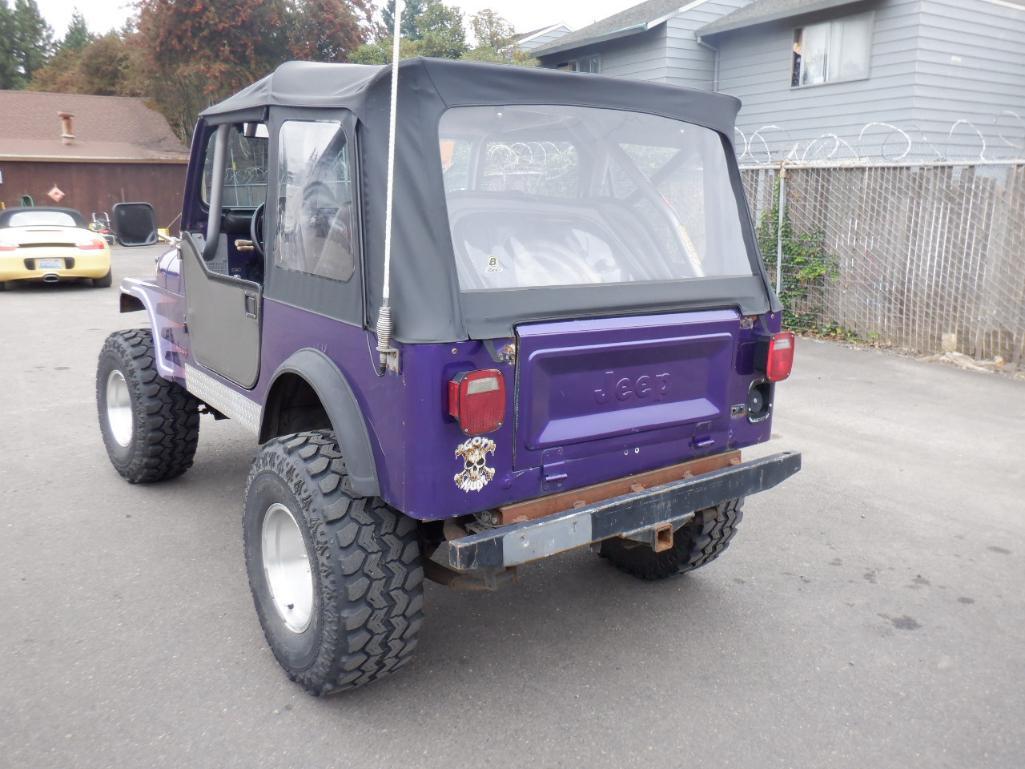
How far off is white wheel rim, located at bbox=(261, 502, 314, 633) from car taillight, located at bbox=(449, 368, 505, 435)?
96cm

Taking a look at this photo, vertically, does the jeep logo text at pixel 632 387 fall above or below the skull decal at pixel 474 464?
above

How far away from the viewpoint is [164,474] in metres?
5.07

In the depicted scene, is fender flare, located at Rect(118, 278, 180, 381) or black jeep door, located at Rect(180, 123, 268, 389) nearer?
black jeep door, located at Rect(180, 123, 268, 389)

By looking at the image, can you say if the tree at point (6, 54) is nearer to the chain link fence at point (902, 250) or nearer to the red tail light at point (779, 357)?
the chain link fence at point (902, 250)

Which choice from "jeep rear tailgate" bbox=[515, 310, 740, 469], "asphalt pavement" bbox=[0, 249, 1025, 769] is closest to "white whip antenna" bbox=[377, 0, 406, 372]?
"jeep rear tailgate" bbox=[515, 310, 740, 469]

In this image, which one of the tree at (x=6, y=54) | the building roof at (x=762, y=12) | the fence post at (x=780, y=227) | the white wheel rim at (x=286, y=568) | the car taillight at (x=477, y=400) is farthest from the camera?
the tree at (x=6, y=54)

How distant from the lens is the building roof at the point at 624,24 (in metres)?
17.4

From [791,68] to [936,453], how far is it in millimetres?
12099

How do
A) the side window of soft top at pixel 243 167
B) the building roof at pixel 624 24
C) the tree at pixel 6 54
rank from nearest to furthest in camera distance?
the side window of soft top at pixel 243 167 < the building roof at pixel 624 24 < the tree at pixel 6 54

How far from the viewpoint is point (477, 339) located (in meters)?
2.62

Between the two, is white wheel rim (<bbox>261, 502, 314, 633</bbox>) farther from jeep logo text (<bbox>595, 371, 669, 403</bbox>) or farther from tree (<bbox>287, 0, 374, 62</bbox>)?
tree (<bbox>287, 0, 374, 62</bbox>)

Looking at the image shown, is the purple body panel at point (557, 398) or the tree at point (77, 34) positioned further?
the tree at point (77, 34)

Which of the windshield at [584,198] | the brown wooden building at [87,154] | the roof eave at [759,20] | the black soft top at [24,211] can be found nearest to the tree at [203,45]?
the brown wooden building at [87,154]

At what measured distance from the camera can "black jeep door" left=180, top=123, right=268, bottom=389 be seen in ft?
12.1
